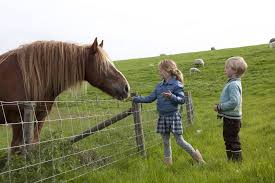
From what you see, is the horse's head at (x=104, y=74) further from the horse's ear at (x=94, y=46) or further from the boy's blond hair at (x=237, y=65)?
the boy's blond hair at (x=237, y=65)

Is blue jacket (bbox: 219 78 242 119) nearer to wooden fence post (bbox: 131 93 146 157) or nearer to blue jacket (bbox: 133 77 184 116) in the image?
blue jacket (bbox: 133 77 184 116)

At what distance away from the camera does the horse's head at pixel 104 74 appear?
6.27 m

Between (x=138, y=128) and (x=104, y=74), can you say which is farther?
(x=138, y=128)

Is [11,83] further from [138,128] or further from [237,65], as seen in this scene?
[237,65]

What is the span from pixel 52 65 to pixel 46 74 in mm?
161

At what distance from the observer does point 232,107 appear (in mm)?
5891

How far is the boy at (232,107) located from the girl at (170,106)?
52 cm

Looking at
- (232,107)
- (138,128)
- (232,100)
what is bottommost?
(138,128)

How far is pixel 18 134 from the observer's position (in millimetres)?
5453

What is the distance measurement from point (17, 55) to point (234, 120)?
130 inches

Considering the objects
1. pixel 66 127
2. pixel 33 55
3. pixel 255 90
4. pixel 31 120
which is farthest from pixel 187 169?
pixel 255 90

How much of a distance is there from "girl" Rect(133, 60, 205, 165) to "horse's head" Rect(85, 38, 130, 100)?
52 centimetres

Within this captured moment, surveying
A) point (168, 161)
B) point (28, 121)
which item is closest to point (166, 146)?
point (168, 161)

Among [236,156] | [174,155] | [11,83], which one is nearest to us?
[11,83]
